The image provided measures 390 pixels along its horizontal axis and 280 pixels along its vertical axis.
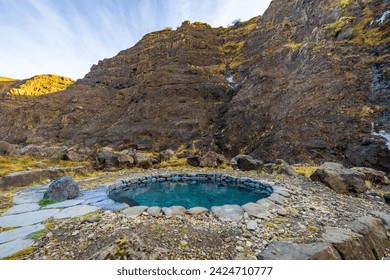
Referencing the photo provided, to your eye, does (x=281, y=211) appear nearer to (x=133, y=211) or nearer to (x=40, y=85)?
(x=133, y=211)

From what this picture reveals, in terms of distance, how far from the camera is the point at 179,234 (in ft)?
11.6

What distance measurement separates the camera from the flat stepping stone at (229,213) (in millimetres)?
4329

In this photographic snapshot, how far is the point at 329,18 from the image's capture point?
18.4 metres

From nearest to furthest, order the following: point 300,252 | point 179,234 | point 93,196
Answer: point 300,252 → point 179,234 → point 93,196

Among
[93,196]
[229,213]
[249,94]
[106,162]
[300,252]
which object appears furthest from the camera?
[249,94]

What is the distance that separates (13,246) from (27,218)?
1.47 m

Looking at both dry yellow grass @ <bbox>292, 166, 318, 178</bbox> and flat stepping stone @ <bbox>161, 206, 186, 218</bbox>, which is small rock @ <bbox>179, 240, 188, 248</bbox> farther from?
dry yellow grass @ <bbox>292, 166, 318, 178</bbox>

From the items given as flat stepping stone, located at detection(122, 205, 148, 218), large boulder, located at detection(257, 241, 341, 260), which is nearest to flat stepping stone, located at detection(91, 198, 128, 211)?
flat stepping stone, located at detection(122, 205, 148, 218)

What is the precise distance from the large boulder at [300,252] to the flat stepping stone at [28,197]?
6278 millimetres

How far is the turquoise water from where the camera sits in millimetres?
7762

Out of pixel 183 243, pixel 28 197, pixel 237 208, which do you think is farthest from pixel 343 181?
pixel 28 197

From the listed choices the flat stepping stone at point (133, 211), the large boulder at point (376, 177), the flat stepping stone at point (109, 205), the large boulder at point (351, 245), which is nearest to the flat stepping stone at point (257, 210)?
the large boulder at point (351, 245)

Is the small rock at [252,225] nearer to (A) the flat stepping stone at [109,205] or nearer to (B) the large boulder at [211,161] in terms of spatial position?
(A) the flat stepping stone at [109,205]
